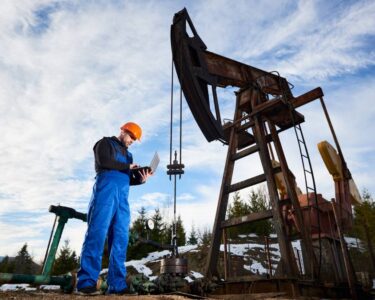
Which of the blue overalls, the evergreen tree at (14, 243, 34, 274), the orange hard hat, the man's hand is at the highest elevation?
the evergreen tree at (14, 243, 34, 274)

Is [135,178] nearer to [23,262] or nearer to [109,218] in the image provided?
[109,218]

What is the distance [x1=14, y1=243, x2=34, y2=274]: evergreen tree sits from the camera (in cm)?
3809

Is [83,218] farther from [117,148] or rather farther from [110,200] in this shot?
[117,148]

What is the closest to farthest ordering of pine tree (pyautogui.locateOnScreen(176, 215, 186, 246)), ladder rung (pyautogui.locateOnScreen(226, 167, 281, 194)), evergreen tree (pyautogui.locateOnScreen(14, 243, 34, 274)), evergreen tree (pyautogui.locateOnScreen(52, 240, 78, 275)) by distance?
ladder rung (pyautogui.locateOnScreen(226, 167, 281, 194)) → evergreen tree (pyautogui.locateOnScreen(52, 240, 78, 275)) → pine tree (pyautogui.locateOnScreen(176, 215, 186, 246)) → evergreen tree (pyautogui.locateOnScreen(14, 243, 34, 274))

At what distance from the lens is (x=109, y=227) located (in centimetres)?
329

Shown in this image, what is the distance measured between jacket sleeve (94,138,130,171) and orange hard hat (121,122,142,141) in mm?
419

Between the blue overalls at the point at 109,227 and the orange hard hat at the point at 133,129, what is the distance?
0.34m

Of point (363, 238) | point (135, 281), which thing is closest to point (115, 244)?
point (135, 281)

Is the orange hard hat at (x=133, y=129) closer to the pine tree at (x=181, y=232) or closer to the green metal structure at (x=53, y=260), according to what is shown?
the green metal structure at (x=53, y=260)

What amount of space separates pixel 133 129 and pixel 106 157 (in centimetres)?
66

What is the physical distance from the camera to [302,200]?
283 inches

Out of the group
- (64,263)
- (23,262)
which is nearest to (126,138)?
(64,263)

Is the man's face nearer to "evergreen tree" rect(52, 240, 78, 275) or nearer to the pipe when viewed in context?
the pipe

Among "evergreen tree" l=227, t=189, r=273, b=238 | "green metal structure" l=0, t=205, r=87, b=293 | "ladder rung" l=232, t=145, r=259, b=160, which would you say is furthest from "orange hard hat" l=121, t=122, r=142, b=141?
"evergreen tree" l=227, t=189, r=273, b=238
